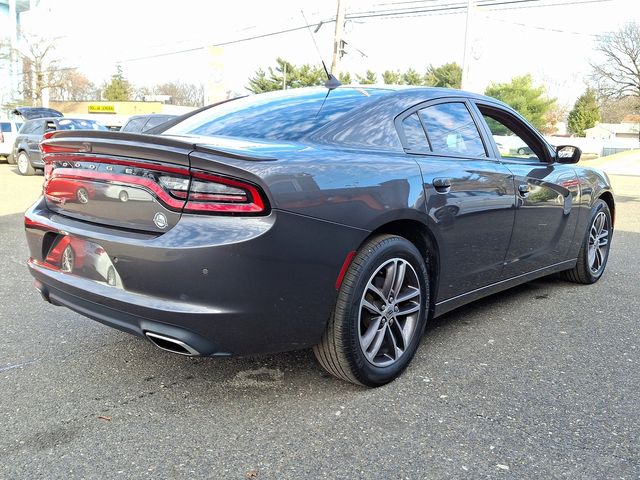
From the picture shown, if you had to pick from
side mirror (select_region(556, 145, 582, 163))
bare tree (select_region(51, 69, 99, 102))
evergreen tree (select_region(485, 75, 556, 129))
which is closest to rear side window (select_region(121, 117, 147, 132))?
side mirror (select_region(556, 145, 582, 163))

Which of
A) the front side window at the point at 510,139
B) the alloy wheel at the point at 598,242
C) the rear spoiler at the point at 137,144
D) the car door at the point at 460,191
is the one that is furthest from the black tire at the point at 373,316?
the alloy wheel at the point at 598,242

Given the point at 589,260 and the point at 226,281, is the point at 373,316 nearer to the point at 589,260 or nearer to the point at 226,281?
the point at 226,281

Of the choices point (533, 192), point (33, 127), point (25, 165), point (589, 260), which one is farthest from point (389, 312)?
point (33, 127)

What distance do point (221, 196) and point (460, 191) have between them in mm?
1507

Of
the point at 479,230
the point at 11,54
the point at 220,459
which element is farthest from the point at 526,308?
the point at 11,54

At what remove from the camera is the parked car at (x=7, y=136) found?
2011 cm

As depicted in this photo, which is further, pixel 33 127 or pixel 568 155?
pixel 33 127

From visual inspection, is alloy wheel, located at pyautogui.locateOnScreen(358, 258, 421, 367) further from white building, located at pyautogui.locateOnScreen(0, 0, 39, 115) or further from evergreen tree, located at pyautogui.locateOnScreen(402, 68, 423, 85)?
evergreen tree, located at pyautogui.locateOnScreen(402, 68, 423, 85)

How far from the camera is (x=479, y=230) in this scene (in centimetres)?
342

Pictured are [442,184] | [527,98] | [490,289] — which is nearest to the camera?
[442,184]

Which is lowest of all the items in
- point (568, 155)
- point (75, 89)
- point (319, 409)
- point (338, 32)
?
point (319, 409)

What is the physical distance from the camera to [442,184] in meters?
3.13

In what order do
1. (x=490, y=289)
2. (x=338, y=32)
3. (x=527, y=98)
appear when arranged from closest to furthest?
1. (x=490, y=289)
2. (x=338, y=32)
3. (x=527, y=98)

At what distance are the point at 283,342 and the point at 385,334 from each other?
64 cm
